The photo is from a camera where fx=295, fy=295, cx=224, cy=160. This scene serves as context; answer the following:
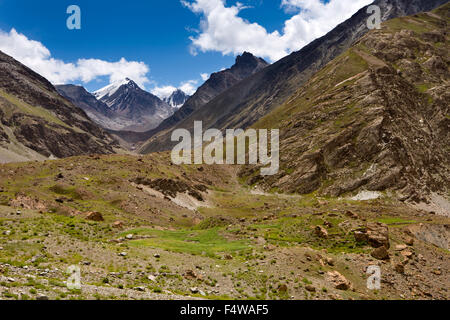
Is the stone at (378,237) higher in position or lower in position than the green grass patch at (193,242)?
higher

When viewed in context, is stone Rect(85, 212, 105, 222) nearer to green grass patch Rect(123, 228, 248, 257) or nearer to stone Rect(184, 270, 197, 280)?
green grass patch Rect(123, 228, 248, 257)

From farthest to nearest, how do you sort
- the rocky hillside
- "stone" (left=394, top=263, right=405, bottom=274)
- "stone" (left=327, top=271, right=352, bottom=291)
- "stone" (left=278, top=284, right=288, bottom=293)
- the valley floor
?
1. the rocky hillside
2. "stone" (left=394, top=263, right=405, bottom=274)
3. "stone" (left=327, top=271, right=352, bottom=291)
4. "stone" (left=278, top=284, right=288, bottom=293)
5. the valley floor

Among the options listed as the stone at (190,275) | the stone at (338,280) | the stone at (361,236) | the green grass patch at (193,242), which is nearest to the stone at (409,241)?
the stone at (361,236)

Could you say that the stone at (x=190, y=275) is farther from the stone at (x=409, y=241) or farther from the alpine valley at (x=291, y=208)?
the stone at (x=409, y=241)

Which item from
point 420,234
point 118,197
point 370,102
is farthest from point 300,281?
point 370,102

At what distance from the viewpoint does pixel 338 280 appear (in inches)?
1131

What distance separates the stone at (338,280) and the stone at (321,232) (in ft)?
35.7

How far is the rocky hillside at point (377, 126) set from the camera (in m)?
100

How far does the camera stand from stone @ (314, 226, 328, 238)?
40.7 meters

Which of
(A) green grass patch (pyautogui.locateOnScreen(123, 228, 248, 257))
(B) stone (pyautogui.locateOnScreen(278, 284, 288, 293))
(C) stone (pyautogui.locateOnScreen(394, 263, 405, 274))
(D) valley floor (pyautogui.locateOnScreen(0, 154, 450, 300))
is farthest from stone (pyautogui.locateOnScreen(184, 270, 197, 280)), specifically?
(C) stone (pyautogui.locateOnScreen(394, 263, 405, 274))

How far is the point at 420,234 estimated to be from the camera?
50500 mm

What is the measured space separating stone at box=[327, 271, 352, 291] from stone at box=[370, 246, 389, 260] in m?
7.23

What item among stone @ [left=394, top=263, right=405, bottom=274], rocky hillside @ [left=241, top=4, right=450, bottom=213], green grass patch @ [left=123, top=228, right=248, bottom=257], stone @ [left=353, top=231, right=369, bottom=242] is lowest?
stone @ [left=394, top=263, right=405, bottom=274]

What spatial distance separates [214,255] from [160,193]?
58724 mm
